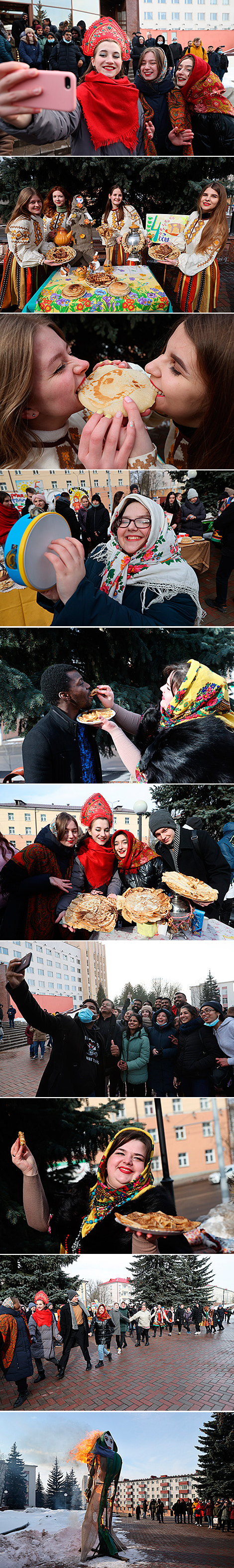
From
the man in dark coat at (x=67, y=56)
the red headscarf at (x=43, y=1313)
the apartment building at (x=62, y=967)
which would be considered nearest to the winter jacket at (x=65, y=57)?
the man in dark coat at (x=67, y=56)

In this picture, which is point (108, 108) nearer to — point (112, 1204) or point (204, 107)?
point (204, 107)

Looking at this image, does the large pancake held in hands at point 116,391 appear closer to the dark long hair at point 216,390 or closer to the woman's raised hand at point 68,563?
the dark long hair at point 216,390

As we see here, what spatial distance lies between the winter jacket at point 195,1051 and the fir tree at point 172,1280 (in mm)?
1242

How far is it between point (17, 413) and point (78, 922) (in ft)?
11.0

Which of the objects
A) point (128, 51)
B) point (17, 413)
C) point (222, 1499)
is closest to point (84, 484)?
point (17, 413)

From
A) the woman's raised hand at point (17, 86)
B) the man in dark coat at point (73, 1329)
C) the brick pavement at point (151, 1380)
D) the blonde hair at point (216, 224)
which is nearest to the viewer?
the woman's raised hand at point (17, 86)

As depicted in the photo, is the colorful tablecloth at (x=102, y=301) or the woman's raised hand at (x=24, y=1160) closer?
the woman's raised hand at (x=24, y=1160)

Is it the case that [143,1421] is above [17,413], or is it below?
below

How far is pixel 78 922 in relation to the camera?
7102 millimetres

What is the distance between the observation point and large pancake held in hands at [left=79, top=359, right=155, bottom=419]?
739 centimetres

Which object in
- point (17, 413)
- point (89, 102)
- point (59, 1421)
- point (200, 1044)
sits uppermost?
point (89, 102)

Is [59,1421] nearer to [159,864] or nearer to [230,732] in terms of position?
[159,864]

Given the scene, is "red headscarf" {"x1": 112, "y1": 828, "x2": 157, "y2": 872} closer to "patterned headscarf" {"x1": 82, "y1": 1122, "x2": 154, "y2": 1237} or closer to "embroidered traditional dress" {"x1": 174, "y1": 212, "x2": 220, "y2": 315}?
"patterned headscarf" {"x1": 82, "y1": 1122, "x2": 154, "y2": 1237}

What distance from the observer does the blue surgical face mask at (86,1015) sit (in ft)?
23.6
